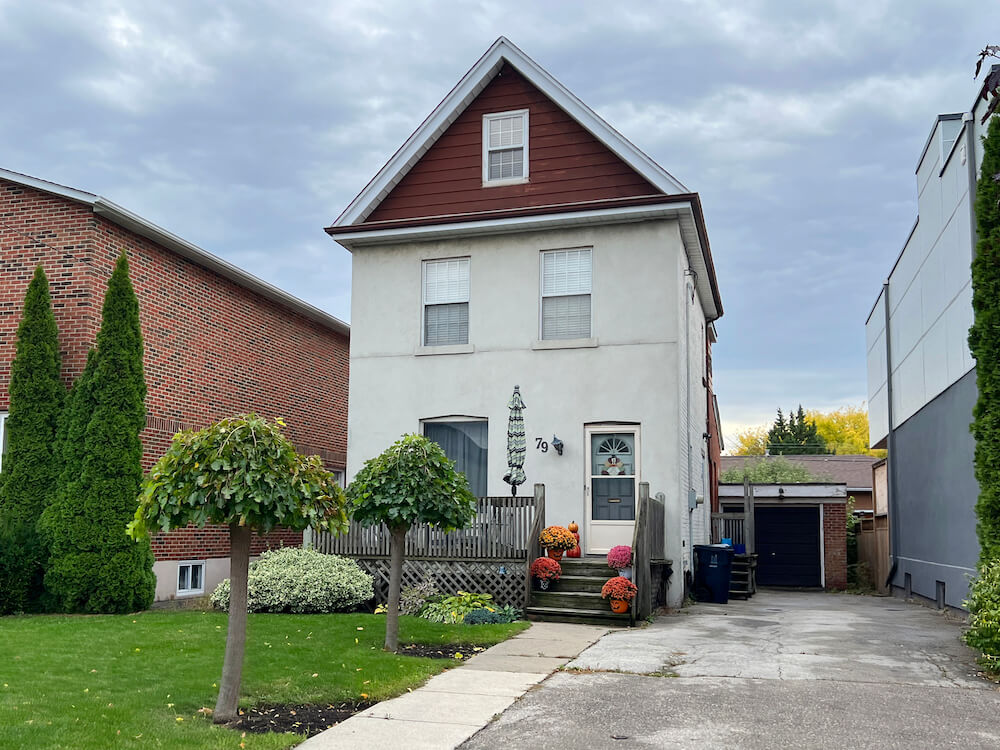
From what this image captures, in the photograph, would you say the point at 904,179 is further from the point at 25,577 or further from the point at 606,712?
the point at 25,577

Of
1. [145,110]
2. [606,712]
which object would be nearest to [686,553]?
[606,712]

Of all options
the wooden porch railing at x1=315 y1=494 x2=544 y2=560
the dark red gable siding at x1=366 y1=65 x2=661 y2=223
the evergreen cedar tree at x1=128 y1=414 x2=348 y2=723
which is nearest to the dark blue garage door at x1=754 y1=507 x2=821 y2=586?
the dark red gable siding at x1=366 y1=65 x2=661 y2=223

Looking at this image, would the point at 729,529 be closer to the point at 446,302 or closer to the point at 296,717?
the point at 446,302

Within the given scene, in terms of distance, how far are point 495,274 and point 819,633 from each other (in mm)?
7876

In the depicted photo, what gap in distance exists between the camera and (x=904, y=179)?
21.0 metres

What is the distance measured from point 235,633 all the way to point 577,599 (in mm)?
6964

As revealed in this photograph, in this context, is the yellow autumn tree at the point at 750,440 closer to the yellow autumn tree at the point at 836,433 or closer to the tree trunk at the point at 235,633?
the yellow autumn tree at the point at 836,433

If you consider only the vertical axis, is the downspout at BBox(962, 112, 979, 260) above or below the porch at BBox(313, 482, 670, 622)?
above

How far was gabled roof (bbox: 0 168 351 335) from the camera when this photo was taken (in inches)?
568

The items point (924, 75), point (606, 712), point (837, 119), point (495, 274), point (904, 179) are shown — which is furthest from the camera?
point (904, 179)

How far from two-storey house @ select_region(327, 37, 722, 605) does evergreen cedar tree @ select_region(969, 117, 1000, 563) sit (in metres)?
4.65

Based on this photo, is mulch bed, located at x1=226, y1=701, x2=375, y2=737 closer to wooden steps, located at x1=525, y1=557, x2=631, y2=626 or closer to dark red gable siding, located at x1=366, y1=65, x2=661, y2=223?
wooden steps, located at x1=525, y1=557, x2=631, y2=626

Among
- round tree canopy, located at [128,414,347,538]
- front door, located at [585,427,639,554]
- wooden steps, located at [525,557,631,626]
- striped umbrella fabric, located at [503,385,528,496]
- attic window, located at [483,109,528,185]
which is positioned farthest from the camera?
attic window, located at [483,109,528,185]

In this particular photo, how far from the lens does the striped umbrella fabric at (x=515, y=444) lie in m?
15.2
